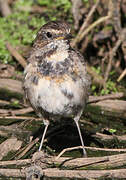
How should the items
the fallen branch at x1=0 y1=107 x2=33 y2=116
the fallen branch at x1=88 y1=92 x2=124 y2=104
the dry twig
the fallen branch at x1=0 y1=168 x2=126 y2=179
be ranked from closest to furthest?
1. the fallen branch at x1=0 y1=168 x2=126 y2=179
2. the fallen branch at x1=0 y1=107 x2=33 y2=116
3. the fallen branch at x1=88 y1=92 x2=124 y2=104
4. the dry twig

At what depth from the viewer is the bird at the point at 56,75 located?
5.73 m

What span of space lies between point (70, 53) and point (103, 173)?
1713mm

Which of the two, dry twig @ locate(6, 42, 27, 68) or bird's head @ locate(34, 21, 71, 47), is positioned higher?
bird's head @ locate(34, 21, 71, 47)

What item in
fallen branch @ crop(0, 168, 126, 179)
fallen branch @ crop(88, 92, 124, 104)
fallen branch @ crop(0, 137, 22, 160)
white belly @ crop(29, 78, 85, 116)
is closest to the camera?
fallen branch @ crop(0, 168, 126, 179)

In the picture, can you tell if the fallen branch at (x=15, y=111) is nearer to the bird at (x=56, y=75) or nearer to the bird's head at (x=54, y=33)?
the bird at (x=56, y=75)

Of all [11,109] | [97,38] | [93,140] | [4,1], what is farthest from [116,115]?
[4,1]

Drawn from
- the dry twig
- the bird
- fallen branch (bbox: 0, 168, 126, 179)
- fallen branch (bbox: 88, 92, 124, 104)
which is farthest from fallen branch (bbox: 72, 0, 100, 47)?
fallen branch (bbox: 0, 168, 126, 179)

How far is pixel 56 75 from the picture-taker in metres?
5.74

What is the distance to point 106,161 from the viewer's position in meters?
5.69

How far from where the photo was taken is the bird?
5.73 metres

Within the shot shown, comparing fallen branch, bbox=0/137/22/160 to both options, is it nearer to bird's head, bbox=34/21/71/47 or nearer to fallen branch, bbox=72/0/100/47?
bird's head, bbox=34/21/71/47

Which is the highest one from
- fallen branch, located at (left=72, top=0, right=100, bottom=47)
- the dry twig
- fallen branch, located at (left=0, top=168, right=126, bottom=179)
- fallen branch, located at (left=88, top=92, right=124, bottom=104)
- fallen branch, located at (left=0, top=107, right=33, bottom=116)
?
fallen branch, located at (left=72, top=0, right=100, bottom=47)

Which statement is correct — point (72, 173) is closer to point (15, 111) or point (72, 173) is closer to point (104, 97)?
point (15, 111)

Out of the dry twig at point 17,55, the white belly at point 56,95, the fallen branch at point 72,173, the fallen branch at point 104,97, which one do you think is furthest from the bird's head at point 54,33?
the dry twig at point 17,55
